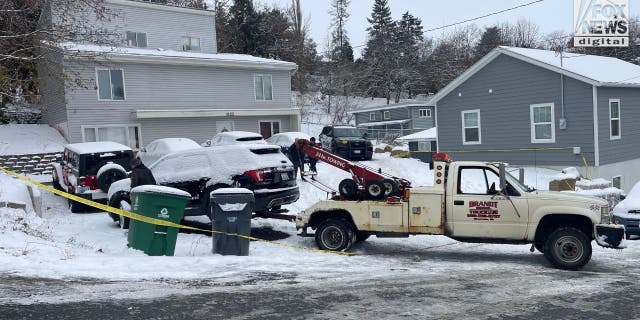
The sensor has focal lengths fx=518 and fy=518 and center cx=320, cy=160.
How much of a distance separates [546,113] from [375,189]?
1474 centimetres

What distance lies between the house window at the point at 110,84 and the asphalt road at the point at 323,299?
63.1 feet

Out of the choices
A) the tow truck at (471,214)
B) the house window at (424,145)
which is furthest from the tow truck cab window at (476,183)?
the house window at (424,145)

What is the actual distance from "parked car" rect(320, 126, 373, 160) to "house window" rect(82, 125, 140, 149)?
924cm

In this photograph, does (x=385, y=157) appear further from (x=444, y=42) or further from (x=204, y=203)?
(x=444, y=42)

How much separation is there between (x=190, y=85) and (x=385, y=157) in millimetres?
10802

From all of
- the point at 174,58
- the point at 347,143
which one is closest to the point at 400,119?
the point at 347,143

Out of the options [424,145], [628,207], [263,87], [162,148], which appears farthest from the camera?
[263,87]

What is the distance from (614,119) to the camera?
21375mm

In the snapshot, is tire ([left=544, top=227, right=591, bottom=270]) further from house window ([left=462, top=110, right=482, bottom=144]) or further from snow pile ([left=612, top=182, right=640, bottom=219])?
house window ([left=462, top=110, right=482, bottom=144])

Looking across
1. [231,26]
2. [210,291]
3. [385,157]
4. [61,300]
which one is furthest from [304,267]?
[231,26]

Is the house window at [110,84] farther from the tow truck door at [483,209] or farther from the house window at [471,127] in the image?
the tow truck door at [483,209]

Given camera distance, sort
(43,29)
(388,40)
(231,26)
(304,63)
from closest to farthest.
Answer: (43,29)
(231,26)
(304,63)
(388,40)

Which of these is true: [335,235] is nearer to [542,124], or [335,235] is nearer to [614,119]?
[542,124]

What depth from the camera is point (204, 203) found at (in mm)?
11477
